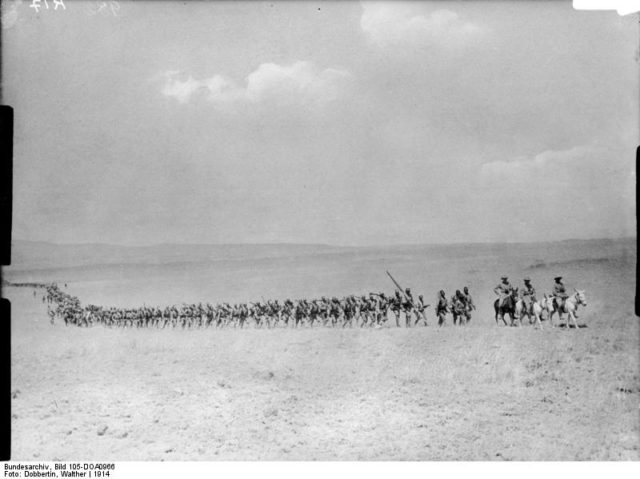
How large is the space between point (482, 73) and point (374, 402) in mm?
3520

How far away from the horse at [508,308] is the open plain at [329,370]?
0.31 ft

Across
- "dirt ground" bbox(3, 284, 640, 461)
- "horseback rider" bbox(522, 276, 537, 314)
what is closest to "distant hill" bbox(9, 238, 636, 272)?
"horseback rider" bbox(522, 276, 537, 314)

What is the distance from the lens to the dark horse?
5.93 m

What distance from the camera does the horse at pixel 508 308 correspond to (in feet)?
19.5

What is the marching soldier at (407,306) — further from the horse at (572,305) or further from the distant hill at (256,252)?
the horse at (572,305)

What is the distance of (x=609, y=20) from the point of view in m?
5.99

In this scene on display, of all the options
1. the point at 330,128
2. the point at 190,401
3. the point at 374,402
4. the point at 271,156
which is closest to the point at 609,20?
the point at 330,128

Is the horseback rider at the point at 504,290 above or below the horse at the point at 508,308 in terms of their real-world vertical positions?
above

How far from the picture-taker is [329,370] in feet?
19.3

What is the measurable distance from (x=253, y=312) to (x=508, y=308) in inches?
103

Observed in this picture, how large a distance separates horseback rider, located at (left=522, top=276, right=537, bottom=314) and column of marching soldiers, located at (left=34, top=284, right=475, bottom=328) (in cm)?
53
